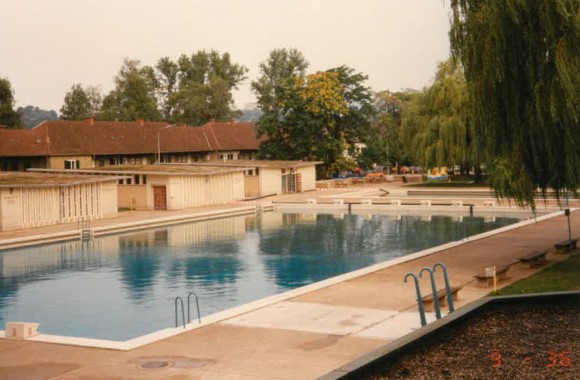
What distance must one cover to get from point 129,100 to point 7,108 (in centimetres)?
2020

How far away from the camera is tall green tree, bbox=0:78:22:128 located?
8112cm

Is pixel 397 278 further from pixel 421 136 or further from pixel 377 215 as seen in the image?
pixel 421 136

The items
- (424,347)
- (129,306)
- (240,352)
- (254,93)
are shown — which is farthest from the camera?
(254,93)

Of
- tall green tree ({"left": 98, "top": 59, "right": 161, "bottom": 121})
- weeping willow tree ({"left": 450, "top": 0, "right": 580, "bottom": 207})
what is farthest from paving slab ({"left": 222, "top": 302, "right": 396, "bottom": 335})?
tall green tree ({"left": 98, "top": 59, "right": 161, "bottom": 121})

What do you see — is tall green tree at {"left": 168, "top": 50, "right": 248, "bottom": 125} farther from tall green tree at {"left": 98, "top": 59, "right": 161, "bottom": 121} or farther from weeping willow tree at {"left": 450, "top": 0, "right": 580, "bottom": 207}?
weeping willow tree at {"left": 450, "top": 0, "right": 580, "bottom": 207}

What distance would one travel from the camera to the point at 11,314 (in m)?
20.5

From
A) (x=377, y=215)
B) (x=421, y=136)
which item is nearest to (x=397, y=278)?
(x=377, y=215)

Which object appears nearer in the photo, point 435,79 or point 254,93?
point 435,79

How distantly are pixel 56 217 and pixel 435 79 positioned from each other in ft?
110

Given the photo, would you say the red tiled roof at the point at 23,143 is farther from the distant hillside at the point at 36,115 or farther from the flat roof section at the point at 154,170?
the distant hillside at the point at 36,115

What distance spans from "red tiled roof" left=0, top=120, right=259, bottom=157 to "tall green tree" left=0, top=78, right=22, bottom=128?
1635 cm

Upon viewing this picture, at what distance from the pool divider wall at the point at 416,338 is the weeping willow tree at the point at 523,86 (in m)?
7.20

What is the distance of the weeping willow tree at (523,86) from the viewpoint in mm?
18875

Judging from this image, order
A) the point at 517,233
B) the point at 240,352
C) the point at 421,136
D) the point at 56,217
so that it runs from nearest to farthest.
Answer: the point at 240,352, the point at 517,233, the point at 56,217, the point at 421,136
